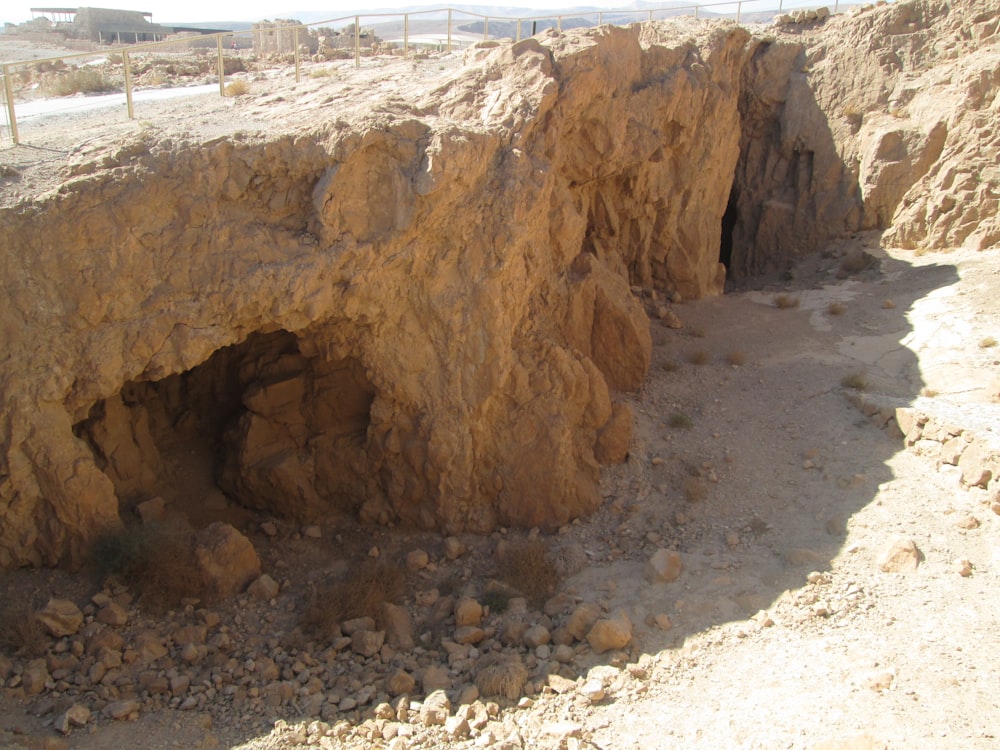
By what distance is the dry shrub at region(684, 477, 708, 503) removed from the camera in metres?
9.35

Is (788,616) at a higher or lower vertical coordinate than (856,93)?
lower

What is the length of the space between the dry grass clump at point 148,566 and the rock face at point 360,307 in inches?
8.3

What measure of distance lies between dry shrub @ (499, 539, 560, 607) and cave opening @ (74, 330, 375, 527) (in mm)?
2041

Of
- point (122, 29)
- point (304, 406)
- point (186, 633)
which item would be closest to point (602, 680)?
point (186, 633)

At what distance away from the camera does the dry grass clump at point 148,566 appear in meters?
7.46

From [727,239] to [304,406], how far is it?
11.9 metres

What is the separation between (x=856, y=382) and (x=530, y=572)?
5.40 meters

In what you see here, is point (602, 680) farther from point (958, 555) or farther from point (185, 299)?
point (185, 299)

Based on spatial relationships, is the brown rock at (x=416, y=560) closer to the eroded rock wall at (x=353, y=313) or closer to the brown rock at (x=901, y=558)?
the eroded rock wall at (x=353, y=313)

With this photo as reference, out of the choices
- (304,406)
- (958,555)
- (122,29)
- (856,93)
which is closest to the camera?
(958,555)

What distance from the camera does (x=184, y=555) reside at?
7.76 metres

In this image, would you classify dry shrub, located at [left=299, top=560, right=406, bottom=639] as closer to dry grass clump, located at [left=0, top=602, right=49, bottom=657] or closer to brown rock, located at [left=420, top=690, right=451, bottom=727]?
brown rock, located at [left=420, top=690, right=451, bottom=727]

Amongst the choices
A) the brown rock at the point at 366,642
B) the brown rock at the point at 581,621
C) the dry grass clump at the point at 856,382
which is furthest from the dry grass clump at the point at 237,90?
the dry grass clump at the point at 856,382

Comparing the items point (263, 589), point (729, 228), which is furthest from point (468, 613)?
point (729, 228)
